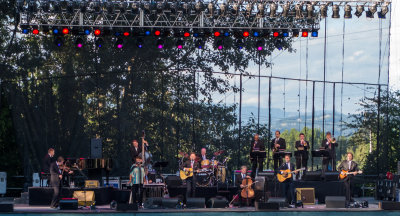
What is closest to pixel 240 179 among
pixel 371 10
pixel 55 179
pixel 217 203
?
pixel 217 203

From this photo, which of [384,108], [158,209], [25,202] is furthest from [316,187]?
[384,108]

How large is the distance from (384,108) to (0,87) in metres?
17.8

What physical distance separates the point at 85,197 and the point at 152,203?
6.87 feet

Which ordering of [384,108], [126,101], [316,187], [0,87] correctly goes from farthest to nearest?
[384,108], [126,101], [0,87], [316,187]

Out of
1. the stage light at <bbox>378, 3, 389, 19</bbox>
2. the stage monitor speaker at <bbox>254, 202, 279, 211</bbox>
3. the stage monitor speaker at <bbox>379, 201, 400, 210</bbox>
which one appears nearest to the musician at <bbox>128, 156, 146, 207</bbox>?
the stage monitor speaker at <bbox>254, 202, 279, 211</bbox>

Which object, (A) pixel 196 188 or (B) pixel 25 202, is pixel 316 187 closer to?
(A) pixel 196 188

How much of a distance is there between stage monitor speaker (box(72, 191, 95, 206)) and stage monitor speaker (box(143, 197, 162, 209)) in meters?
1.67

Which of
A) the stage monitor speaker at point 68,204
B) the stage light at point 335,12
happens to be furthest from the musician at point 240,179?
the stage light at point 335,12

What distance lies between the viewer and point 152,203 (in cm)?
2033

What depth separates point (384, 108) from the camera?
109 ft

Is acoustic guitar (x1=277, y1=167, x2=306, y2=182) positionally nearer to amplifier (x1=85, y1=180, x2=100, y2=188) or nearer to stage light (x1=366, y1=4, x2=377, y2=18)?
amplifier (x1=85, y1=180, x2=100, y2=188)

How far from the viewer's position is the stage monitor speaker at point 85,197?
20719 millimetres

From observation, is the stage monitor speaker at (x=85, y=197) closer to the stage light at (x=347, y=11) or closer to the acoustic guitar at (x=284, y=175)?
the acoustic guitar at (x=284, y=175)

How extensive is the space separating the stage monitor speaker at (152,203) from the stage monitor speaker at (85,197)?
1.67 metres
